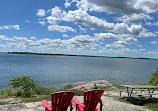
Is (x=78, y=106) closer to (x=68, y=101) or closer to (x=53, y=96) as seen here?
(x=68, y=101)

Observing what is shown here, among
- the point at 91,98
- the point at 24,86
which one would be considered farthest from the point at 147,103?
the point at 24,86

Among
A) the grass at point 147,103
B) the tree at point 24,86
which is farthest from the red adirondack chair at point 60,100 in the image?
the tree at point 24,86

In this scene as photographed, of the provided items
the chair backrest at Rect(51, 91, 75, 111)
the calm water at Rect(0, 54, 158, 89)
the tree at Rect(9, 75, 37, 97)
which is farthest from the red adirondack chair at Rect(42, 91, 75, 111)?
the calm water at Rect(0, 54, 158, 89)

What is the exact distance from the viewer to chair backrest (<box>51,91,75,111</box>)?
5085 millimetres

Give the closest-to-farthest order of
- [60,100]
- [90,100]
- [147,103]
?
[60,100], [90,100], [147,103]

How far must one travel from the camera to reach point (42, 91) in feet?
41.1

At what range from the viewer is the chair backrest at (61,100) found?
5.08 m

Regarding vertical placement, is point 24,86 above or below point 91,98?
below

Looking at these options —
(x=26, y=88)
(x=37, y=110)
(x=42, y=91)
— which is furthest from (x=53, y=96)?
A: (x=42, y=91)

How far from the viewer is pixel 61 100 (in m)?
5.19

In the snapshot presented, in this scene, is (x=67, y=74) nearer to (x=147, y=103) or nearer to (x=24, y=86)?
(x=24, y=86)

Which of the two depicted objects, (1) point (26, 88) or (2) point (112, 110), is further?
(1) point (26, 88)

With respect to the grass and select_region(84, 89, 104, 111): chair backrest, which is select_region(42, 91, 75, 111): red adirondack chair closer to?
select_region(84, 89, 104, 111): chair backrest

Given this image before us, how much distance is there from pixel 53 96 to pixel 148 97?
710cm
